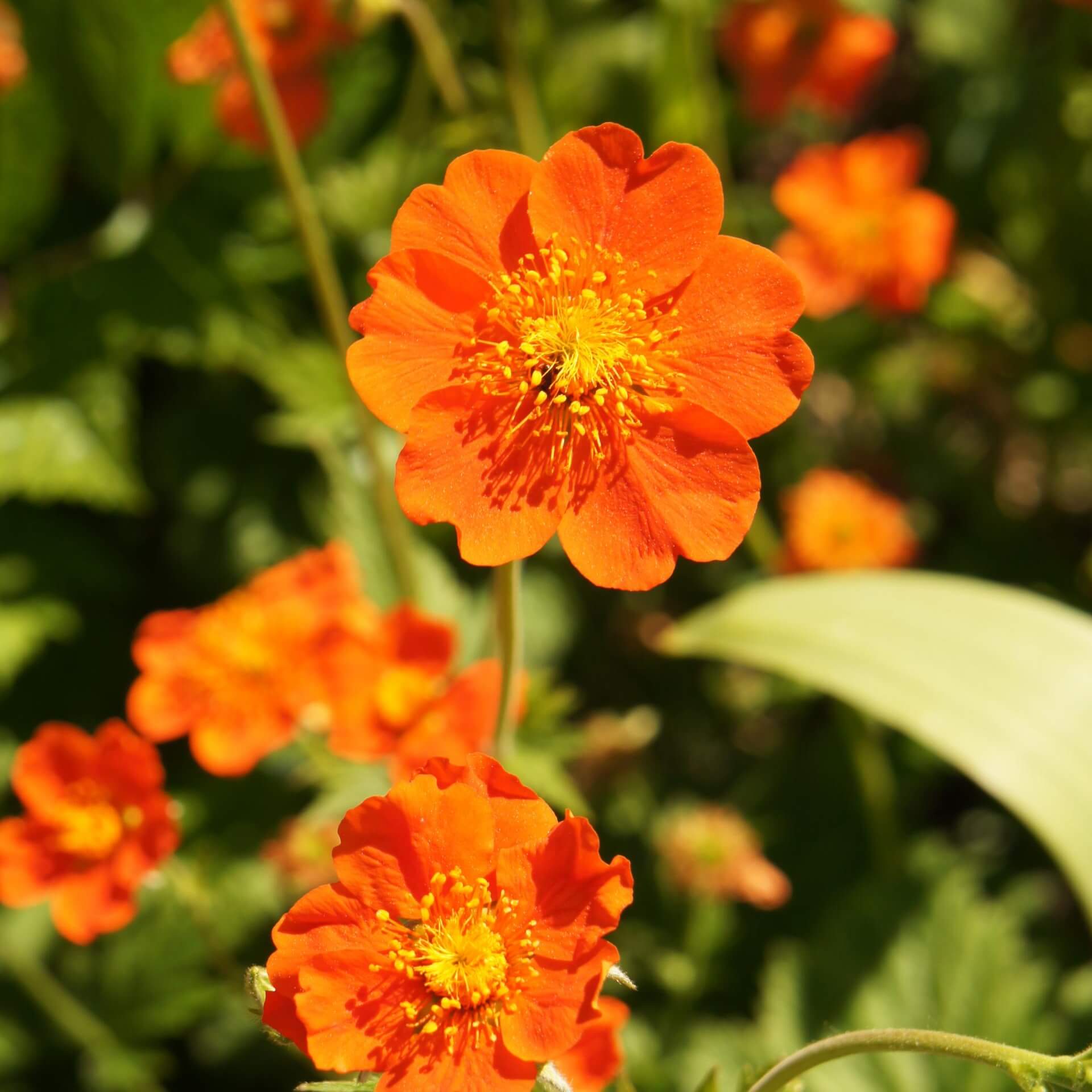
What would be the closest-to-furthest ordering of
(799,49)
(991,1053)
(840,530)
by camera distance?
(991,1053) < (840,530) < (799,49)

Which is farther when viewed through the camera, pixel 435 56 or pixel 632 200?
pixel 435 56

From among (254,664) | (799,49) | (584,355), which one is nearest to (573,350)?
(584,355)

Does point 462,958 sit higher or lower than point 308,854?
higher

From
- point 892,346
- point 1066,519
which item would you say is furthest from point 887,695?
point 1066,519

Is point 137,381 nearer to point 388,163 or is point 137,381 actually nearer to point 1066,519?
point 388,163

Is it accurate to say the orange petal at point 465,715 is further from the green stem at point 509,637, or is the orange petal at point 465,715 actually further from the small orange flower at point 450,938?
the small orange flower at point 450,938

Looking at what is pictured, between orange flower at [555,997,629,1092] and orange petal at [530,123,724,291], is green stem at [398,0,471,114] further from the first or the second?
orange flower at [555,997,629,1092]

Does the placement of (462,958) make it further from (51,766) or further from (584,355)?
(51,766)
